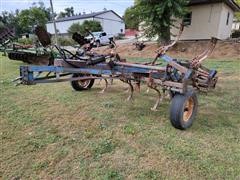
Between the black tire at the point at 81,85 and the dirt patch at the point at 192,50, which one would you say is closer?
the black tire at the point at 81,85

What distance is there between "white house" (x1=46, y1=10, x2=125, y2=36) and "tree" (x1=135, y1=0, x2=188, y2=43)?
2969 centimetres

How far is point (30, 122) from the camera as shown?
369 cm

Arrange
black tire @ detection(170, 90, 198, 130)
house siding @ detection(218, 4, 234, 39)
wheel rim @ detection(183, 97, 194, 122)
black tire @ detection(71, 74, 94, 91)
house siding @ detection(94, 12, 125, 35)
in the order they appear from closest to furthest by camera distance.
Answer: black tire @ detection(170, 90, 198, 130) < wheel rim @ detection(183, 97, 194, 122) < black tire @ detection(71, 74, 94, 91) < house siding @ detection(218, 4, 234, 39) < house siding @ detection(94, 12, 125, 35)

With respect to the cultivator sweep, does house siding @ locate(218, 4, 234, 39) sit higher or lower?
higher

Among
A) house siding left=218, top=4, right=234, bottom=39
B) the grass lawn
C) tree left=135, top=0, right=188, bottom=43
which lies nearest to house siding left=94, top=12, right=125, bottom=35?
house siding left=218, top=4, right=234, bottom=39

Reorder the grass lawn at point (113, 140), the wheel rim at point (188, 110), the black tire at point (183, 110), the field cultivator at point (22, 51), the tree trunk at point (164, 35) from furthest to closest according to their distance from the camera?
1. the tree trunk at point (164, 35)
2. the field cultivator at point (22, 51)
3. the wheel rim at point (188, 110)
4. the black tire at point (183, 110)
5. the grass lawn at point (113, 140)

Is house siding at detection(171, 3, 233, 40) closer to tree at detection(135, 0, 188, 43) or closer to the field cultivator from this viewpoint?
tree at detection(135, 0, 188, 43)

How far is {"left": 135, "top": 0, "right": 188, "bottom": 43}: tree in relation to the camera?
1269 centimetres

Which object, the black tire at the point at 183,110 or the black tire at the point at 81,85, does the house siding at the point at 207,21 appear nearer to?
the black tire at the point at 81,85

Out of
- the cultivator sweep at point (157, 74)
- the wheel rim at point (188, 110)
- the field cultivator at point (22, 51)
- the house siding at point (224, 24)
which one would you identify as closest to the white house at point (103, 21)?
the house siding at point (224, 24)

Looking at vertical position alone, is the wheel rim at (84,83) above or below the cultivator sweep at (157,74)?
below

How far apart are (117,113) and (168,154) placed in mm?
1491

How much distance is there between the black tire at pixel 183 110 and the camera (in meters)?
3.16

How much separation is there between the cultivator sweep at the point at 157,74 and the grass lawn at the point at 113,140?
0.39 m
